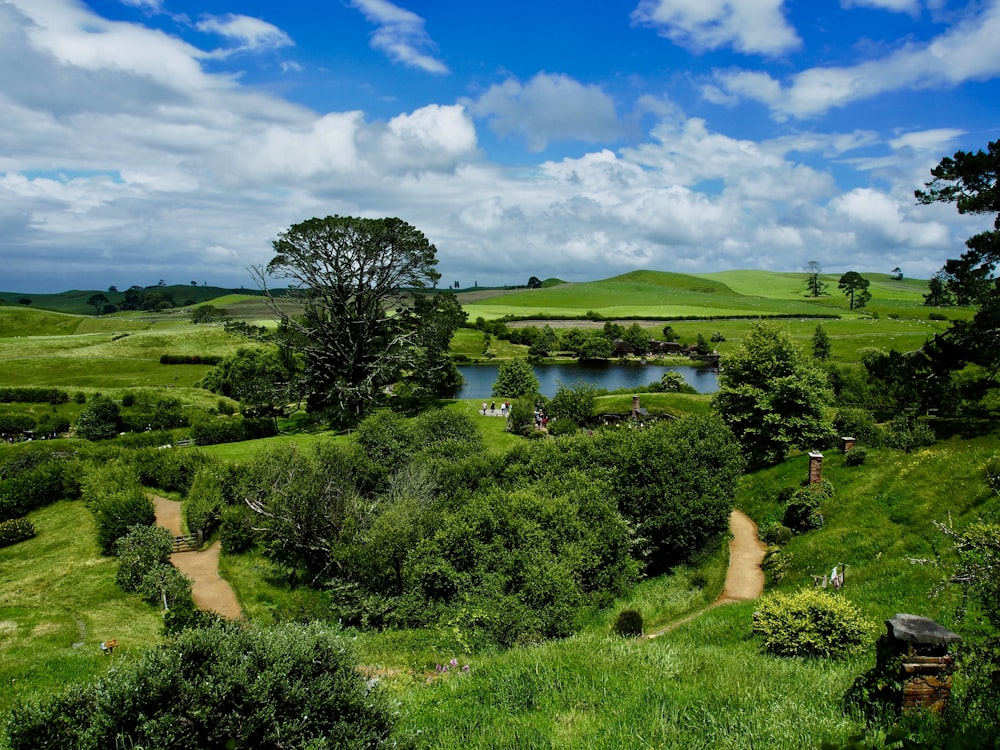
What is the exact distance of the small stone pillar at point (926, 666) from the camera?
7066 millimetres

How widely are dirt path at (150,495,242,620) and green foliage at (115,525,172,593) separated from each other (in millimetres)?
1253

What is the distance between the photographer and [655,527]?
2197 centimetres

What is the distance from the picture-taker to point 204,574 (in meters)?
25.0

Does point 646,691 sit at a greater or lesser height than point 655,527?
greater

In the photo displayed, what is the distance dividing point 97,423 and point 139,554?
2649 cm

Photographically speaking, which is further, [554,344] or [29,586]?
[554,344]

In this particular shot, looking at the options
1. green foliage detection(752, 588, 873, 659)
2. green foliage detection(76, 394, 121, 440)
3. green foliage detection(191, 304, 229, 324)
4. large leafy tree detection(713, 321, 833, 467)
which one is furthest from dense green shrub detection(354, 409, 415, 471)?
green foliage detection(191, 304, 229, 324)

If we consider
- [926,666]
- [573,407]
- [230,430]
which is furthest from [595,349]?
[926,666]

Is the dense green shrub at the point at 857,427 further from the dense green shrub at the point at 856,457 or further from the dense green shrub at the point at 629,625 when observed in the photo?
the dense green shrub at the point at 629,625

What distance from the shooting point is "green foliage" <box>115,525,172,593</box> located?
22716 millimetres

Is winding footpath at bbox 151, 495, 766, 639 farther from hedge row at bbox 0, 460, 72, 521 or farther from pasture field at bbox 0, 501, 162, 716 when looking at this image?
hedge row at bbox 0, 460, 72, 521

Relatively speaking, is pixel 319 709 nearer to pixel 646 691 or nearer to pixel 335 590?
pixel 646 691

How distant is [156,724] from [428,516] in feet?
49.8

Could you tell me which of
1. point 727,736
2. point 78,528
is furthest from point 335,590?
point 78,528
